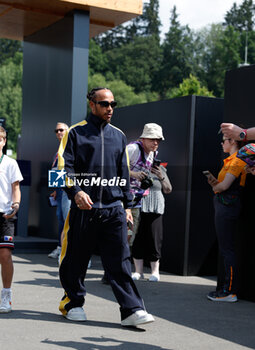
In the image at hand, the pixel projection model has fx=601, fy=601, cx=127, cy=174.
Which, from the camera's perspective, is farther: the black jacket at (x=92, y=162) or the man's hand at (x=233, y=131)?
the black jacket at (x=92, y=162)

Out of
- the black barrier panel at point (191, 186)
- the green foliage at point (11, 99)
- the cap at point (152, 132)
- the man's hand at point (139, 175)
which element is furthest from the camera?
the green foliage at point (11, 99)

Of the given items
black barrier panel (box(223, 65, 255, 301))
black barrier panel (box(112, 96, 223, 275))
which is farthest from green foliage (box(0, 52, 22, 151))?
black barrier panel (box(223, 65, 255, 301))

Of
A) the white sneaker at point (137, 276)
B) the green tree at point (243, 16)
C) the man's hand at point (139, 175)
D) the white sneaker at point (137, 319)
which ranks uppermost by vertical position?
the green tree at point (243, 16)

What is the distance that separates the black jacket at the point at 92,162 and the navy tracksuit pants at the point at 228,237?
5.35ft

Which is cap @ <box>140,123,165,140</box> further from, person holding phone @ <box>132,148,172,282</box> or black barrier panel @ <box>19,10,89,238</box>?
black barrier panel @ <box>19,10,89,238</box>

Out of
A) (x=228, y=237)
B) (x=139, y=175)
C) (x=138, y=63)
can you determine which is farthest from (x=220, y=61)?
(x=228, y=237)

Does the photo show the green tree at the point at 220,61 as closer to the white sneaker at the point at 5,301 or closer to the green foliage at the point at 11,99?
the green foliage at the point at 11,99

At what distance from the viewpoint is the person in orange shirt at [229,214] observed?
21.0 feet

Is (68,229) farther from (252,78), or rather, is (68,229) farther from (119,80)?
(119,80)

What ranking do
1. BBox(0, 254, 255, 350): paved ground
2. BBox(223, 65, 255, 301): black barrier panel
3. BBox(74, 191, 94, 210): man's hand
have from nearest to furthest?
BBox(0, 254, 255, 350): paved ground, BBox(74, 191, 94, 210): man's hand, BBox(223, 65, 255, 301): black barrier panel

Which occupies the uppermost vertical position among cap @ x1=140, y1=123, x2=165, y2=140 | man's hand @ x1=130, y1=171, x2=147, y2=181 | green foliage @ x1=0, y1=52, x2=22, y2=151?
green foliage @ x1=0, y1=52, x2=22, y2=151

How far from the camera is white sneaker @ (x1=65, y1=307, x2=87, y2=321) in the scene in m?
5.24

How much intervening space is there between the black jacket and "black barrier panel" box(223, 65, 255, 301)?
1906mm

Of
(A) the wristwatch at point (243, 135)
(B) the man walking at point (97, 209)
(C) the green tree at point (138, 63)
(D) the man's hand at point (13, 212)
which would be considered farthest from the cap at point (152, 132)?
(C) the green tree at point (138, 63)
